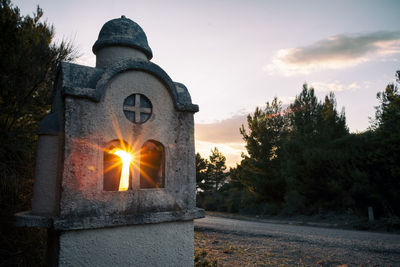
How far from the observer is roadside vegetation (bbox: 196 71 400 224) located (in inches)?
481

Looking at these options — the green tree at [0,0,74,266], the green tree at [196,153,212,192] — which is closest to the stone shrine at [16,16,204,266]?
the green tree at [0,0,74,266]

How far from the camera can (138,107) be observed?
377 centimetres

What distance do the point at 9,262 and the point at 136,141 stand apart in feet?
11.3

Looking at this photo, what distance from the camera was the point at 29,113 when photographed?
6.46 metres

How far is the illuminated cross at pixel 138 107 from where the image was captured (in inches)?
146

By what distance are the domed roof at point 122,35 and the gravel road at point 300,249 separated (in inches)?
206

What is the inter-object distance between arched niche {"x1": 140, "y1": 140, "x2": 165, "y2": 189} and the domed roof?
1788 mm

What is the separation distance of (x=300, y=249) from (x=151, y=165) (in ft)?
18.5

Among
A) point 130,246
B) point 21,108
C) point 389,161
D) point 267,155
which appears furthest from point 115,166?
point 267,155

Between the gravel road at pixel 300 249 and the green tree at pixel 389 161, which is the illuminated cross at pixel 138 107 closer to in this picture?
the gravel road at pixel 300 249

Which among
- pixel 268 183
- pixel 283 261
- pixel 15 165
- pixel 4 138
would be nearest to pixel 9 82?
pixel 4 138

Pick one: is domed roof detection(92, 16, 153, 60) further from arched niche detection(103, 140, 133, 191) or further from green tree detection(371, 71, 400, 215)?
green tree detection(371, 71, 400, 215)

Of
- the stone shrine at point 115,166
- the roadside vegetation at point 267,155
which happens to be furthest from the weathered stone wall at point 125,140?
the roadside vegetation at point 267,155

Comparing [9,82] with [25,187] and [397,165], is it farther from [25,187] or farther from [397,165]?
[397,165]
